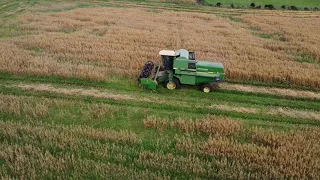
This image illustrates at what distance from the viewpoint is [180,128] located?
13422 millimetres

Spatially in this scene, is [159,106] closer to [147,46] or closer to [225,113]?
[225,113]

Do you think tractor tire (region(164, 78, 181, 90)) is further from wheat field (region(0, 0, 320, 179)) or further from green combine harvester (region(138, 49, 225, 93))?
wheat field (region(0, 0, 320, 179))

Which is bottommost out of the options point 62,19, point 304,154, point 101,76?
point 304,154

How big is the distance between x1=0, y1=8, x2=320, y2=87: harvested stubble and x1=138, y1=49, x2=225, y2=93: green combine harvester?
88.3 inches

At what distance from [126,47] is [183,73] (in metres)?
8.61

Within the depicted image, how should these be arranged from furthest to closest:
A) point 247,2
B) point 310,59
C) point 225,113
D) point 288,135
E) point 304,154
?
point 247,2
point 310,59
point 225,113
point 288,135
point 304,154

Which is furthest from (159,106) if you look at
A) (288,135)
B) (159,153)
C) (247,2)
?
(247,2)

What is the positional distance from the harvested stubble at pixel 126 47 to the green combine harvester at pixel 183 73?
2.24 metres

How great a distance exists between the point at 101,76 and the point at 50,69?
126 inches

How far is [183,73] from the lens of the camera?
1681 cm

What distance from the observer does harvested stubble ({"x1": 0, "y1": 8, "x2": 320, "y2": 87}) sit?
18969 millimetres

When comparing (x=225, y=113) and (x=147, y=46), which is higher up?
(x=147, y=46)

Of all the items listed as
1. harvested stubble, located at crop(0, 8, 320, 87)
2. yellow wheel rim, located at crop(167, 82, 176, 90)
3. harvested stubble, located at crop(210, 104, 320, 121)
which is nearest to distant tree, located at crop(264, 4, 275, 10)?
harvested stubble, located at crop(0, 8, 320, 87)

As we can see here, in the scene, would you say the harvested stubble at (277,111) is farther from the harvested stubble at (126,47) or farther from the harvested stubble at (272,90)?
the harvested stubble at (126,47)
